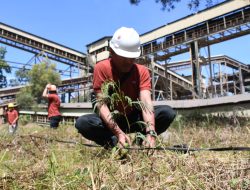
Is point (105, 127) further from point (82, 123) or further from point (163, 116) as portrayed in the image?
point (163, 116)

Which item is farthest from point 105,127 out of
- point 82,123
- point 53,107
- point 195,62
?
point 195,62

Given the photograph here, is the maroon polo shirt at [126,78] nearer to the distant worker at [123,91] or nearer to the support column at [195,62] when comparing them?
the distant worker at [123,91]

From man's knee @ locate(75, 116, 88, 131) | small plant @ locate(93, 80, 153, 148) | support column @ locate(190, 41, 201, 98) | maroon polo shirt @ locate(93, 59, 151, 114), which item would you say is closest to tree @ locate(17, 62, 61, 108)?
support column @ locate(190, 41, 201, 98)

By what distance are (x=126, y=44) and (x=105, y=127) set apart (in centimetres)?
72

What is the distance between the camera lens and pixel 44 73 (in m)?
28.8

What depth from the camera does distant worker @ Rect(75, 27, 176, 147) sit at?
280 centimetres

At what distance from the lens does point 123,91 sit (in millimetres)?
3020

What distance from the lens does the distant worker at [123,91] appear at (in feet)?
9.20

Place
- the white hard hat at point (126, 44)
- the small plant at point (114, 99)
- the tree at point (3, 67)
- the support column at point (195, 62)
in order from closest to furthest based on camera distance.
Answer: the small plant at point (114, 99), the white hard hat at point (126, 44), the support column at point (195, 62), the tree at point (3, 67)

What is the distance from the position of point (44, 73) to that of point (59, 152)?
87.4ft

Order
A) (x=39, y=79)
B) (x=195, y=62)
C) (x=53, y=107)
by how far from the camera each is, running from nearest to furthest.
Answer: (x=53, y=107), (x=195, y=62), (x=39, y=79)

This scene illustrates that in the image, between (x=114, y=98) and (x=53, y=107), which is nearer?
(x=114, y=98)

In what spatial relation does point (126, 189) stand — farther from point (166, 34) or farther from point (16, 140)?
point (166, 34)

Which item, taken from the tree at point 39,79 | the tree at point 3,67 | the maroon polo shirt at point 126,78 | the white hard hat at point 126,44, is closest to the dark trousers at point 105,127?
the maroon polo shirt at point 126,78
